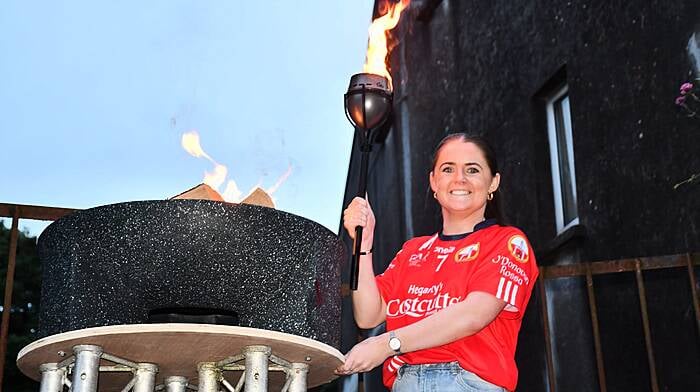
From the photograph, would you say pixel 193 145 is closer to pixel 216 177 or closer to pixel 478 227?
pixel 216 177

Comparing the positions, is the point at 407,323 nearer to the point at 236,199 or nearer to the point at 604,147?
the point at 236,199

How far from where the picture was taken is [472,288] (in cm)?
218

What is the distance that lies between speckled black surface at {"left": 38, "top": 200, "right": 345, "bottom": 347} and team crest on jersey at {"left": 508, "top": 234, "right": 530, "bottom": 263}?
1.94 feet

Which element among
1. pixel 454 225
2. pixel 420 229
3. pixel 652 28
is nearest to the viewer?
pixel 454 225

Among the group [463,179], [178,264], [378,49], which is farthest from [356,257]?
[378,49]

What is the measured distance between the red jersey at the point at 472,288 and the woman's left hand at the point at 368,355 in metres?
0.12

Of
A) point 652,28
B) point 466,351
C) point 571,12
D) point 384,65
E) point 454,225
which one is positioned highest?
point 571,12

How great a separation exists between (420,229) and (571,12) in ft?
16.3

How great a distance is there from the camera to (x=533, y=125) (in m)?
7.95

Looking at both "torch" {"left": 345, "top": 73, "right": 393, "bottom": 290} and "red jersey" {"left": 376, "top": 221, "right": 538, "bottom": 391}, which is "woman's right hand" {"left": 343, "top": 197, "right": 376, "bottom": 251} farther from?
"red jersey" {"left": 376, "top": 221, "right": 538, "bottom": 391}

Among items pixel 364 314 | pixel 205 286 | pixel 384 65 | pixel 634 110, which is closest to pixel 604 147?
pixel 634 110

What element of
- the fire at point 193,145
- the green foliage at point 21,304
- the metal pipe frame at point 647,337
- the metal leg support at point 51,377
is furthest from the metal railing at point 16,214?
the green foliage at point 21,304

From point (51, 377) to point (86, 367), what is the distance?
0.24 m

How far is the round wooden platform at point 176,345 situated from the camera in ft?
6.12
